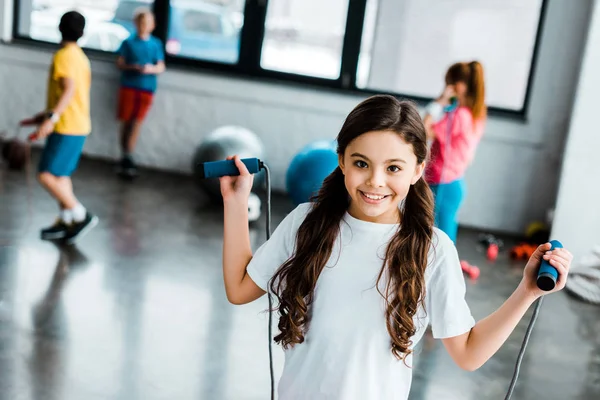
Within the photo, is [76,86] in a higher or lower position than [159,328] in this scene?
higher

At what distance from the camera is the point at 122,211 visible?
203 inches

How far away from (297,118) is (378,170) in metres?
4.80

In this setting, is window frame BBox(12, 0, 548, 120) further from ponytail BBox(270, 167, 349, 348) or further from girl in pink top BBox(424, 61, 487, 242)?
ponytail BBox(270, 167, 349, 348)

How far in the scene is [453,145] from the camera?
4.01 m

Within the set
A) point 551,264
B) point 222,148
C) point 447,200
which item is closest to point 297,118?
point 222,148

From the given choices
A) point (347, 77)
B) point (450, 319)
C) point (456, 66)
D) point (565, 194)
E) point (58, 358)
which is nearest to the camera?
point (450, 319)

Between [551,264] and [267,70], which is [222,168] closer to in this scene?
[551,264]

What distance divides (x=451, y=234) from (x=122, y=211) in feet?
7.35

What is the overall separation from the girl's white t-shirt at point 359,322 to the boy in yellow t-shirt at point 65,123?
291 centimetres

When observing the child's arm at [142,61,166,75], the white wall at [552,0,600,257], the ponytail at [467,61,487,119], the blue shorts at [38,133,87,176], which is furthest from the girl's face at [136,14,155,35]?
the white wall at [552,0,600,257]

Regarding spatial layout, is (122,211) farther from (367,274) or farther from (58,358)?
(367,274)

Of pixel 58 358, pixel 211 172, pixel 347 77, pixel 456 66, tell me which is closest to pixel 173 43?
pixel 347 77

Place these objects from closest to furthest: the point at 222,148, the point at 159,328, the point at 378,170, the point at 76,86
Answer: the point at 378,170 → the point at 159,328 → the point at 76,86 → the point at 222,148

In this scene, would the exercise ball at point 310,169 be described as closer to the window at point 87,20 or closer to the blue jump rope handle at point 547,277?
the window at point 87,20
